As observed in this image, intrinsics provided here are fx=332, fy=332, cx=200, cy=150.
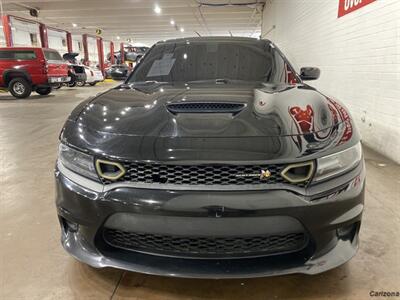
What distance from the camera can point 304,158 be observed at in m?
1.28

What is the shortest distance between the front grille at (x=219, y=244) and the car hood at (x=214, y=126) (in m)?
0.34

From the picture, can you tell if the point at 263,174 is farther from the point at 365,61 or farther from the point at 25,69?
the point at 25,69

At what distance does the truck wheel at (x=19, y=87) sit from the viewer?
10866 millimetres

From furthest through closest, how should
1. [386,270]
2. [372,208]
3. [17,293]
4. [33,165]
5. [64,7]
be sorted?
[64,7] → [33,165] → [372,208] → [386,270] → [17,293]

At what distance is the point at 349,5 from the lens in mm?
4852

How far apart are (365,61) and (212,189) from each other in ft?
13.0

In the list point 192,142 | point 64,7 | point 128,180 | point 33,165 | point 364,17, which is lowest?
point 33,165

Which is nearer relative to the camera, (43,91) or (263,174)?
(263,174)

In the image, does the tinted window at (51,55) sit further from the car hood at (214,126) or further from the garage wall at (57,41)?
the garage wall at (57,41)

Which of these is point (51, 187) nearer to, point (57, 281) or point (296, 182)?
point (57, 281)

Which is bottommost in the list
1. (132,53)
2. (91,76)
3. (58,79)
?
(91,76)

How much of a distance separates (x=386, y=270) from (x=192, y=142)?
1287 millimetres

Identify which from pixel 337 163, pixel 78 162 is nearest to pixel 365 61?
pixel 337 163

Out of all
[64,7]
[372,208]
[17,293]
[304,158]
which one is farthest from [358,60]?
[64,7]
